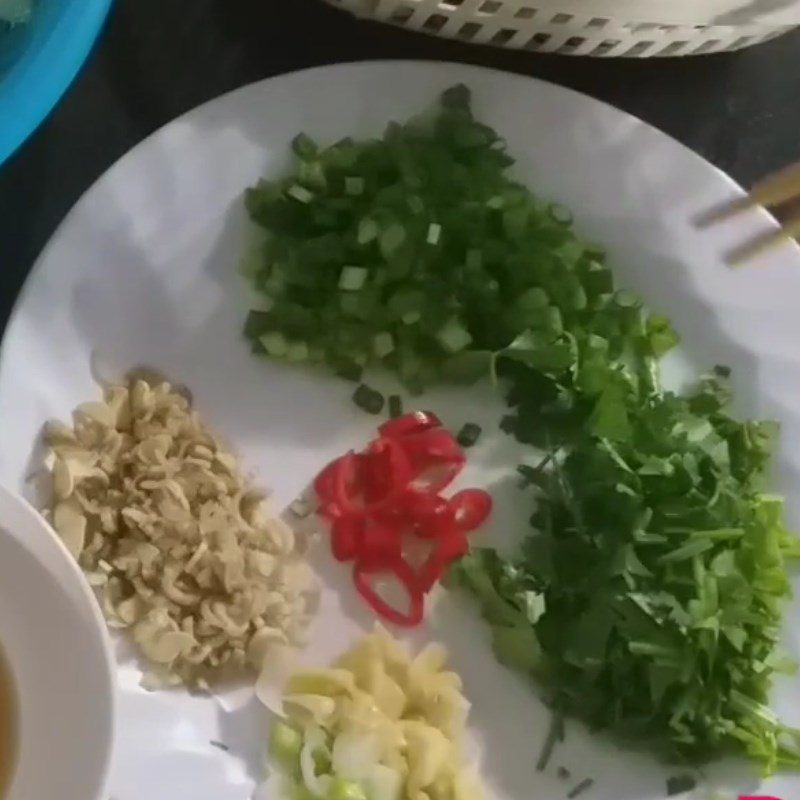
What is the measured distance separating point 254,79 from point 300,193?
0.16 meters

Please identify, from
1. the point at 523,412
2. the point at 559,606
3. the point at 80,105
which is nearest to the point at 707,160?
the point at 523,412

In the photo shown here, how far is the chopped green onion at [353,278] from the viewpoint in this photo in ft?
3.27

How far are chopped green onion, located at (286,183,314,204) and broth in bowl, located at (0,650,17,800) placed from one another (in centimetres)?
39

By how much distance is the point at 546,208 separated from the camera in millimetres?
1041

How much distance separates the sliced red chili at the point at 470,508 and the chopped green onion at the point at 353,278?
0.18 metres

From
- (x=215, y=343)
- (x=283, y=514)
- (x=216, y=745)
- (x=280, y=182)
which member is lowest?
(x=216, y=745)

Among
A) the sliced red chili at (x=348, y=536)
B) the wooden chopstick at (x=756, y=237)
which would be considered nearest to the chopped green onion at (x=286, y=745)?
the sliced red chili at (x=348, y=536)

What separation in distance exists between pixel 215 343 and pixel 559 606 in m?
0.33

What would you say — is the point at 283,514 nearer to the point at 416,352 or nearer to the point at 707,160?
the point at 416,352

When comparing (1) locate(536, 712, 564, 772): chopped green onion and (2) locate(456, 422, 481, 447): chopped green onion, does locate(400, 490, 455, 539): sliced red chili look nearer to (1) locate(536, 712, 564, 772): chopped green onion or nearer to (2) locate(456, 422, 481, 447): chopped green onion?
(2) locate(456, 422, 481, 447): chopped green onion

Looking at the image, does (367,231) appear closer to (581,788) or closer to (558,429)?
(558,429)

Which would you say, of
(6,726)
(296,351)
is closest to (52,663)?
(6,726)

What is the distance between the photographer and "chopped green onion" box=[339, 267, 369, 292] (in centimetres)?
100

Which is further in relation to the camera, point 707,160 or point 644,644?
point 707,160
